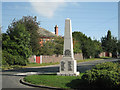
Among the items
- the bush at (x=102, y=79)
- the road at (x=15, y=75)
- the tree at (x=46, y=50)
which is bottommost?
the road at (x=15, y=75)

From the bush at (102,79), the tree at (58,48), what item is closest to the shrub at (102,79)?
the bush at (102,79)

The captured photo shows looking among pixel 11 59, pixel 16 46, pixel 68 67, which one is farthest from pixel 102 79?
pixel 16 46

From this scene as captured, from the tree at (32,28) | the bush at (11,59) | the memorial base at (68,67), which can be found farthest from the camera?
the tree at (32,28)

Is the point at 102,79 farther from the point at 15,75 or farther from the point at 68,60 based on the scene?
the point at 15,75

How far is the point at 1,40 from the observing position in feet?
106

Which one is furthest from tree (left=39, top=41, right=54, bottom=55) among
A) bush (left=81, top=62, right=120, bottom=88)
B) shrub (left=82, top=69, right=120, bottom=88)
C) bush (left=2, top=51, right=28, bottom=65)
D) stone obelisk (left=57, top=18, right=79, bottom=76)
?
shrub (left=82, top=69, right=120, bottom=88)

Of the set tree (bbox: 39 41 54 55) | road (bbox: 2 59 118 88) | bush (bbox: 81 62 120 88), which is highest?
tree (bbox: 39 41 54 55)

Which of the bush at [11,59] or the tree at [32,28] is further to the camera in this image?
the tree at [32,28]

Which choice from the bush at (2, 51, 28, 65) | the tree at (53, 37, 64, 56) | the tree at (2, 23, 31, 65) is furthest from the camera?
the tree at (53, 37, 64, 56)

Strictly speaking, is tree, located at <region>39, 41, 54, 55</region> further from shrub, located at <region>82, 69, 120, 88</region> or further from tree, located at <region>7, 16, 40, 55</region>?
shrub, located at <region>82, 69, 120, 88</region>

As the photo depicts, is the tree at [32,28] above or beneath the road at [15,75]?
above

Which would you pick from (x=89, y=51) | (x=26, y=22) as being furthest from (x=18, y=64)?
(x=89, y=51)

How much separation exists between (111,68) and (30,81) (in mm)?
5605

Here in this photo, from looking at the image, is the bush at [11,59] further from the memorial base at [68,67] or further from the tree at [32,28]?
the memorial base at [68,67]
